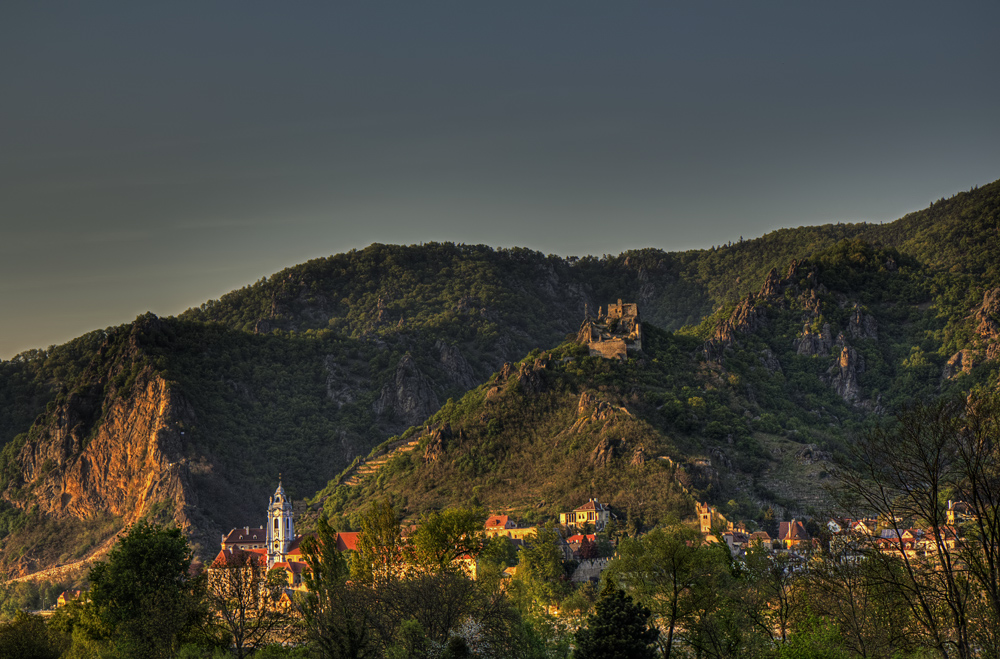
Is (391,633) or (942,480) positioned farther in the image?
(391,633)

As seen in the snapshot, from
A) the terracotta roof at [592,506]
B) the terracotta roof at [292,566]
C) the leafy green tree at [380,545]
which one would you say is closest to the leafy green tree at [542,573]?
the leafy green tree at [380,545]

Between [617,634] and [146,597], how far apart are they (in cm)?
4149

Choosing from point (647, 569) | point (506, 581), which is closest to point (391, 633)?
point (647, 569)

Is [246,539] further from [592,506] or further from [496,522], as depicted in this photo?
[592,506]

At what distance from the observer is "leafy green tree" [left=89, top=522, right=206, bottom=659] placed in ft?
284

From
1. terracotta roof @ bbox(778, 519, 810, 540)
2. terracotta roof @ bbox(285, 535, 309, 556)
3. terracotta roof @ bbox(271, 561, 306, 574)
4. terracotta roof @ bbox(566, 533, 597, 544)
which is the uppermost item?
terracotta roof @ bbox(285, 535, 309, 556)

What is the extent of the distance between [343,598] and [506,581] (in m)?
34.8

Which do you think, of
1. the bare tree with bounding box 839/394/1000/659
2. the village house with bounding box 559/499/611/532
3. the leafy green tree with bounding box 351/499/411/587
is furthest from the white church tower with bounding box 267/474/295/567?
the bare tree with bounding box 839/394/1000/659

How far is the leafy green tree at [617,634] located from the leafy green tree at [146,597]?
31184 millimetres

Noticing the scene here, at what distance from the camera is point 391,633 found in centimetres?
8094

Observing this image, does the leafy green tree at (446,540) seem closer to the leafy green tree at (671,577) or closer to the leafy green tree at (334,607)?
the leafy green tree at (334,607)

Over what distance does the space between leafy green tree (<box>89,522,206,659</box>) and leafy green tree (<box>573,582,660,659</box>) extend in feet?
102

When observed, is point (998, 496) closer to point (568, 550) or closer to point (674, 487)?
point (568, 550)

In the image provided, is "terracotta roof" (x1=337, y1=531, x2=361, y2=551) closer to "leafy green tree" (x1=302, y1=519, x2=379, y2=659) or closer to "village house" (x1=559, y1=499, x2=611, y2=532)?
"village house" (x1=559, y1=499, x2=611, y2=532)
